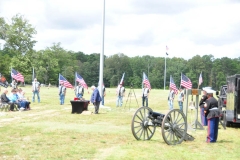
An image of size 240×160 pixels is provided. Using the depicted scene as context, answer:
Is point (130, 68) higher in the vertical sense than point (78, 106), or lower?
higher

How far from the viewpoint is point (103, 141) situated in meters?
11.5

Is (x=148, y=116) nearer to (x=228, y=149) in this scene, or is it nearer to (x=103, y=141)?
(x=103, y=141)

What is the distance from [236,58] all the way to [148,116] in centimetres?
15212

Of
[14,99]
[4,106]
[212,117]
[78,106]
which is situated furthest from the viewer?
[14,99]

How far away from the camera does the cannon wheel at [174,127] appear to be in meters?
11.0

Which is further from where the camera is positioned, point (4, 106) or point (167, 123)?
point (4, 106)

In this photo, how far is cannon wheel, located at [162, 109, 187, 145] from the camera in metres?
11.0

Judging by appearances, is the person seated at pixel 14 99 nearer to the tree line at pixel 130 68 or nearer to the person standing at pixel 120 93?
the person standing at pixel 120 93

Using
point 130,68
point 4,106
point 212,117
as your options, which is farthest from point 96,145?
point 130,68

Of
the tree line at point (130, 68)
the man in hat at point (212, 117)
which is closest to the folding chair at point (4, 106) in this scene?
the man in hat at point (212, 117)

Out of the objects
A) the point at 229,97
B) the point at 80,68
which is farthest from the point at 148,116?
the point at 80,68

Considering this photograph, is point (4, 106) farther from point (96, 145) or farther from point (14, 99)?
point (96, 145)

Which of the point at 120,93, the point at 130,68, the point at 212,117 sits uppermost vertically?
the point at 130,68

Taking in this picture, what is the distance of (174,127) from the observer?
1116 centimetres
